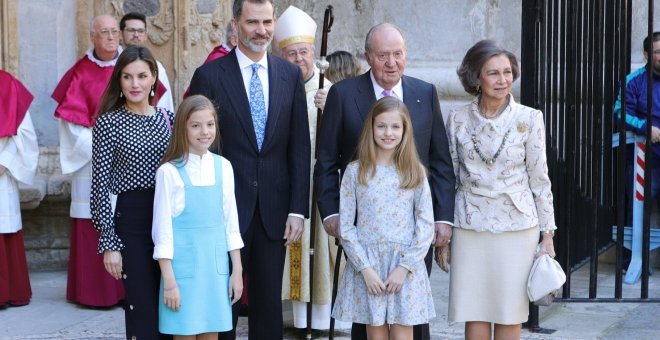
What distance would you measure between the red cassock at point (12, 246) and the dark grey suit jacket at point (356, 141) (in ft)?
9.68

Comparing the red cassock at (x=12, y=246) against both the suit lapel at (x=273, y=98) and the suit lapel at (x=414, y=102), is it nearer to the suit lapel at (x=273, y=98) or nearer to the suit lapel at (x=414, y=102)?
the suit lapel at (x=273, y=98)

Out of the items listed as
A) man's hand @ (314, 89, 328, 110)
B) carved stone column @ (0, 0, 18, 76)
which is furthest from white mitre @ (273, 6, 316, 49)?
carved stone column @ (0, 0, 18, 76)

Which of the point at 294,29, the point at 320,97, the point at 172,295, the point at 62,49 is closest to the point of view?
the point at 172,295

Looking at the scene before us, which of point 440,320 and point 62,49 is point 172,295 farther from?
point 62,49

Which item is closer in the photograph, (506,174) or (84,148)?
(506,174)

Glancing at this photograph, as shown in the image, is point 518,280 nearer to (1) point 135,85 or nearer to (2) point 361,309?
(2) point 361,309

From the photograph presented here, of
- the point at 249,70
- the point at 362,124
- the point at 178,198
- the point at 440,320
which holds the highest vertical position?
the point at 249,70

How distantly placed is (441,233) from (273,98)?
0.95m

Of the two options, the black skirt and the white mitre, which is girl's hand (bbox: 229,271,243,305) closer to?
the black skirt

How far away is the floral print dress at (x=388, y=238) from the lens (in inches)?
198

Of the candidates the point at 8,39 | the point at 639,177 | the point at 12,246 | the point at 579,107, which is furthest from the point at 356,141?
the point at 8,39

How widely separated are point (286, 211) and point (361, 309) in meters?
0.57

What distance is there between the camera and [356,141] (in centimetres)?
523

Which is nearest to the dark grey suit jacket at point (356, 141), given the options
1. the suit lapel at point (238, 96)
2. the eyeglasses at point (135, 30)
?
the suit lapel at point (238, 96)
